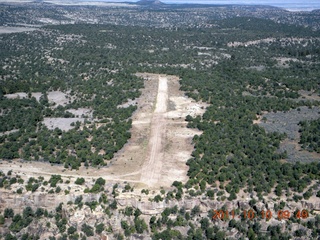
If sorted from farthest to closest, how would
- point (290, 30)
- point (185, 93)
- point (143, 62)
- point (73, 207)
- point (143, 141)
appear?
1. point (290, 30)
2. point (143, 62)
3. point (185, 93)
4. point (143, 141)
5. point (73, 207)

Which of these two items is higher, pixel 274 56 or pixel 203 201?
pixel 274 56

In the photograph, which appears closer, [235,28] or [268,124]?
[268,124]

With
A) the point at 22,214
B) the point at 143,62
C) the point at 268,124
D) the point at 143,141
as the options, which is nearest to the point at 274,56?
the point at 143,62

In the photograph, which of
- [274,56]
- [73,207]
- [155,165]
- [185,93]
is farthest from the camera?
[274,56]

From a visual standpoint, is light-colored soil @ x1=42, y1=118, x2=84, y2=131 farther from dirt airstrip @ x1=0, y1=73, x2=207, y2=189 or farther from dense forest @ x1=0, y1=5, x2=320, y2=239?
dirt airstrip @ x1=0, y1=73, x2=207, y2=189

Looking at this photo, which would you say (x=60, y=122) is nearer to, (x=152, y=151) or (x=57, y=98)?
(x=57, y=98)

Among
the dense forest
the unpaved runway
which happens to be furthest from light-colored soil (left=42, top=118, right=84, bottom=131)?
the unpaved runway

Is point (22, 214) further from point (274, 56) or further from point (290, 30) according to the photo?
point (290, 30)
